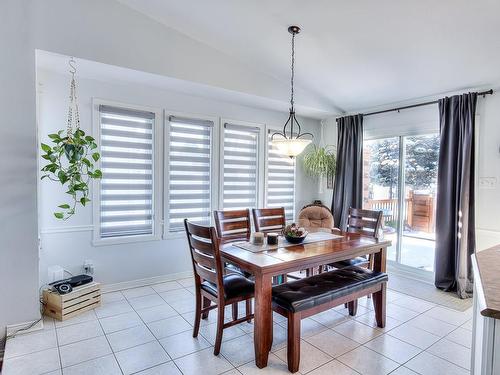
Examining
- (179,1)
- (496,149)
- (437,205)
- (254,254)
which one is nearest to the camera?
(254,254)

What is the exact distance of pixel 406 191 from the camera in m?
4.57

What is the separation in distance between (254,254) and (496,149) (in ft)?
10.4

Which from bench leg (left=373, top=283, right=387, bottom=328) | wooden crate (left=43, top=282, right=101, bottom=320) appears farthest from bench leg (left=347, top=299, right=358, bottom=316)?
wooden crate (left=43, top=282, right=101, bottom=320)

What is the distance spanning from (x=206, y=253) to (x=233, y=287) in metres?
0.38

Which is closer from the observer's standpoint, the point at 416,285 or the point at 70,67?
the point at 70,67

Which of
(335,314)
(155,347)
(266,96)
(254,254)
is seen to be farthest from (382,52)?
(155,347)

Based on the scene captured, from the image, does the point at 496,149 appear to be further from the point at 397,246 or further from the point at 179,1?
the point at 179,1

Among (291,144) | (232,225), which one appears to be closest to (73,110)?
(232,225)

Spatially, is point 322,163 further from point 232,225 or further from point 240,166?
point 232,225

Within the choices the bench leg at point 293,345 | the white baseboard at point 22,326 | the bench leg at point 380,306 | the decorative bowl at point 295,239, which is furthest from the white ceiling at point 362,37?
the white baseboard at point 22,326

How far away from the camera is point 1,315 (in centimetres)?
270

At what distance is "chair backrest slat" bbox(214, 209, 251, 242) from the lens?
3.33 meters

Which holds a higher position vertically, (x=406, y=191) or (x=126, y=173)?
(x=126, y=173)

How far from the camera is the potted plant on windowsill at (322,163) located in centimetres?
520
